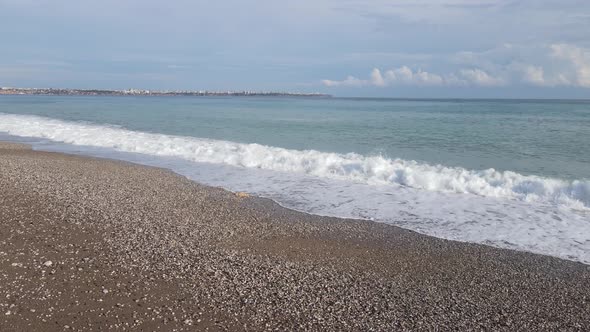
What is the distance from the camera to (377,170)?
14953 mm

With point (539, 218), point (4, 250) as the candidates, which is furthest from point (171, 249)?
point (539, 218)

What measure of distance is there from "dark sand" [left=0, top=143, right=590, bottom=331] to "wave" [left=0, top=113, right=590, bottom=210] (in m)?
4.95

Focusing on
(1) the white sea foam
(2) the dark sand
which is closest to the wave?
(1) the white sea foam

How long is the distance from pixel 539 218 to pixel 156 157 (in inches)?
571

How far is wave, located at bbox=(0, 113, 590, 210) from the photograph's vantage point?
40.7ft

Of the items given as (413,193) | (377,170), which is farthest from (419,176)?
(377,170)

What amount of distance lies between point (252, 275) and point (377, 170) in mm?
9321

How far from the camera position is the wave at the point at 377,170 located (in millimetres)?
12398

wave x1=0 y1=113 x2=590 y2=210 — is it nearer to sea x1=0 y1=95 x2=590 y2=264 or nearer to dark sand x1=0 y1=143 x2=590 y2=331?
sea x1=0 y1=95 x2=590 y2=264

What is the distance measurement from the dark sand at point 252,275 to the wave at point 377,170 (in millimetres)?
4948

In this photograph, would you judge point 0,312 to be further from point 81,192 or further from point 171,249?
point 81,192

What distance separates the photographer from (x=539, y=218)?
1005 cm

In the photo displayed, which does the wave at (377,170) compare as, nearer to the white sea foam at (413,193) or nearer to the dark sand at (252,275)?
the white sea foam at (413,193)

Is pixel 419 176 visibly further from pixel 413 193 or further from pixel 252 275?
pixel 252 275
